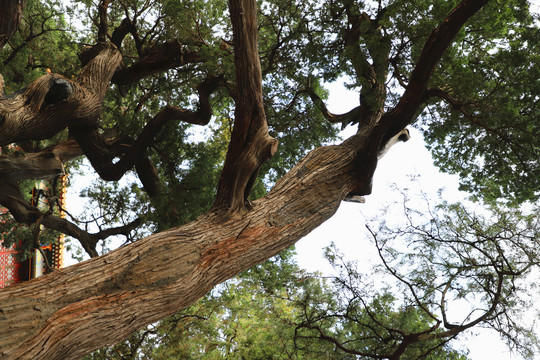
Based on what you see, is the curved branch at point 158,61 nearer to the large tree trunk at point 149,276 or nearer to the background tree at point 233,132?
the background tree at point 233,132

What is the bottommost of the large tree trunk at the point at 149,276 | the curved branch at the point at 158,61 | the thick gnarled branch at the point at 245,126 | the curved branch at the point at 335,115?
the large tree trunk at the point at 149,276

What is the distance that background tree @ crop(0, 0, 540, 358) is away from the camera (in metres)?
3.67

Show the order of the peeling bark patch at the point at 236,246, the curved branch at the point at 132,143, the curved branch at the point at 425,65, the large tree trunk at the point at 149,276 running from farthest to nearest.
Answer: the curved branch at the point at 132,143 → the curved branch at the point at 425,65 → the peeling bark patch at the point at 236,246 → the large tree trunk at the point at 149,276

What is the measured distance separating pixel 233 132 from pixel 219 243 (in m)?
1.15

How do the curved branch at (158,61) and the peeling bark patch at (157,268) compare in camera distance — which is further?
the curved branch at (158,61)

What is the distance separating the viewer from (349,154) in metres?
5.98

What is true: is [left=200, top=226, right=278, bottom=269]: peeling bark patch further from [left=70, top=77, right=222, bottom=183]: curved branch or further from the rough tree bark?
[left=70, top=77, right=222, bottom=183]: curved branch

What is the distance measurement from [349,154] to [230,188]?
1984 mm

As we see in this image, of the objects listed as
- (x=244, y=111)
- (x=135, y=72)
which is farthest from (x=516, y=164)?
(x=135, y=72)

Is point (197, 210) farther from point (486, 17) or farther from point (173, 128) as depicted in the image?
point (486, 17)

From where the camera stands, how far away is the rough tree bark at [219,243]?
3.14 meters

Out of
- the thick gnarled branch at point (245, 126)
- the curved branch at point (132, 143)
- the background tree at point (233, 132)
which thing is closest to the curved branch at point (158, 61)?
the background tree at point (233, 132)

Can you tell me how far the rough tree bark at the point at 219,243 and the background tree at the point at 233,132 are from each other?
14 mm

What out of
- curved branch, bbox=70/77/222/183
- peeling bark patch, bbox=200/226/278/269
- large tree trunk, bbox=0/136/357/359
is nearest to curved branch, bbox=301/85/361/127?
curved branch, bbox=70/77/222/183
